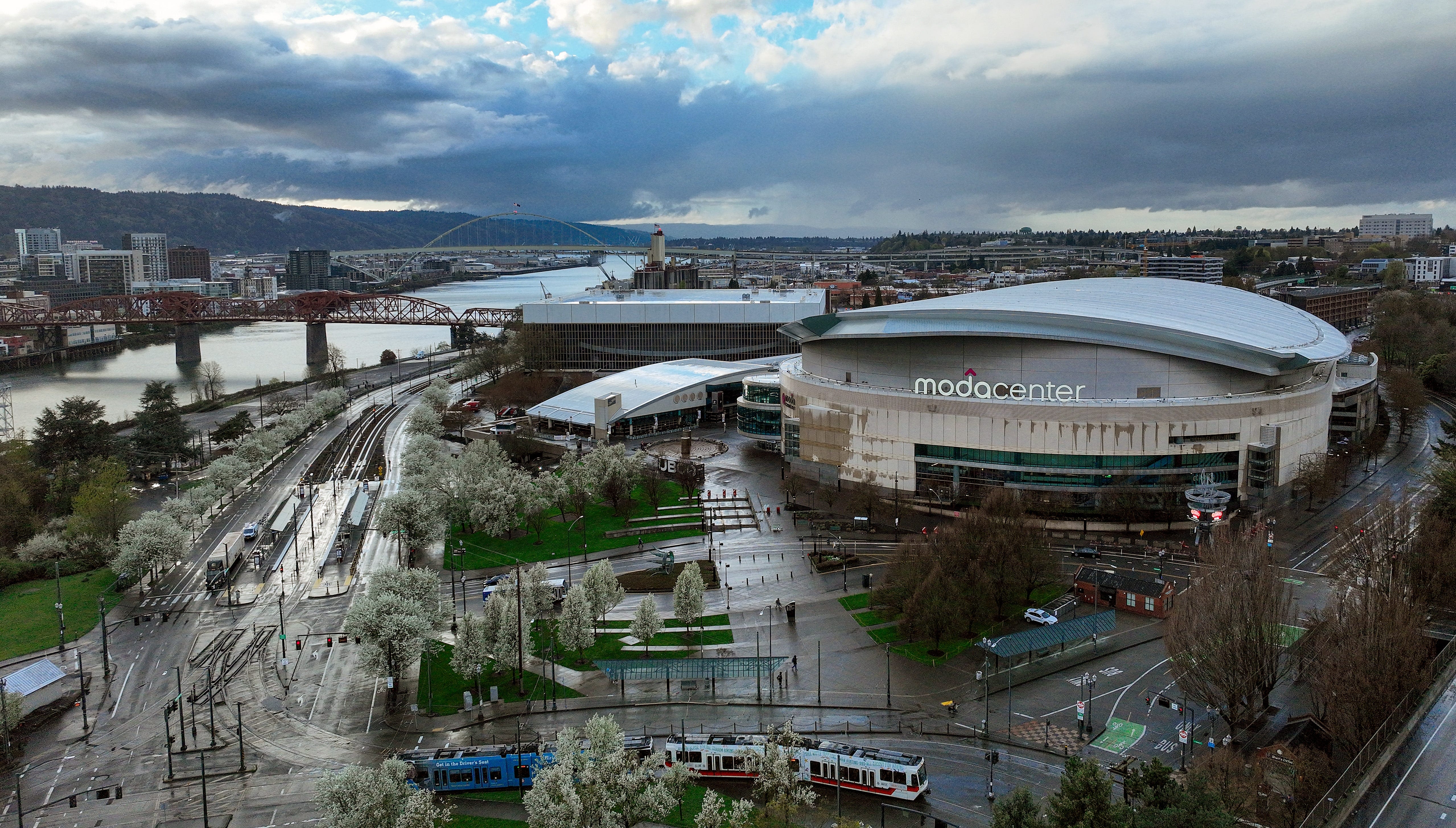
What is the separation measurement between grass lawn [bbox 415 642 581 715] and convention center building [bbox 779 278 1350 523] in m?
25.1

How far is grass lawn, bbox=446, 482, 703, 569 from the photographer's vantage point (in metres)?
44.8

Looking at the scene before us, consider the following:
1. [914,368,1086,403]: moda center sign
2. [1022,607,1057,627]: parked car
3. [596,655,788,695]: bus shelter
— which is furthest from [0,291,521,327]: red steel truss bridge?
[1022,607,1057,627]: parked car

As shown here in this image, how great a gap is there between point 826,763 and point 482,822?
29.0ft

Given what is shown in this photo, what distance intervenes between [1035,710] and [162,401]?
60.6 meters

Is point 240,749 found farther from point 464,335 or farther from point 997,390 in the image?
point 464,335

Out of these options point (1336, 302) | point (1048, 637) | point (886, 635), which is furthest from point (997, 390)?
point (1336, 302)

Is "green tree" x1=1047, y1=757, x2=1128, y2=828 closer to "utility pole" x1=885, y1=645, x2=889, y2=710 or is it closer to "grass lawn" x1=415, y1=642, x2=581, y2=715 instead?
"utility pole" x1=885, y1=645, x2=889, y2=710

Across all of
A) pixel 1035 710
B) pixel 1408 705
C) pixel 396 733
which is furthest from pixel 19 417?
pixel 1408 705

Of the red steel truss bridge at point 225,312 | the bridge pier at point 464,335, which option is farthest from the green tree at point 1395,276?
the bridge pier at point 464,335

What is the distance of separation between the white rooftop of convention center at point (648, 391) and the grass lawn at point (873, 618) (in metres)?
35.2

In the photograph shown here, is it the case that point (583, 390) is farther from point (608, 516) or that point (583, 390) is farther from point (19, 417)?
point (19, 417)

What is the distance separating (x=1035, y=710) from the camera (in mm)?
28859

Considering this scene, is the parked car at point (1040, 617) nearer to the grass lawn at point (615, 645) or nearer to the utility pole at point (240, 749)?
the grass lawn at point (615, 645)

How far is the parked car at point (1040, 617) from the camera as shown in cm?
3459
